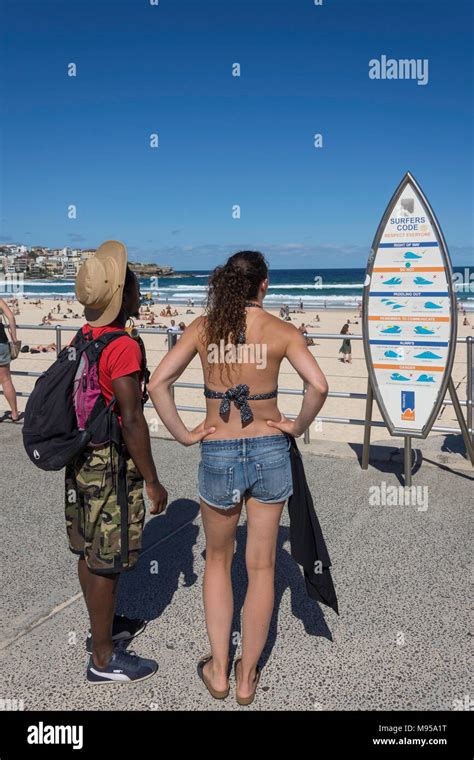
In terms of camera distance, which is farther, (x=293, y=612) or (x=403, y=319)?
(x=403, y=319)

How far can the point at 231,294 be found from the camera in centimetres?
236

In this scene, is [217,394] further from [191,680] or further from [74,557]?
[74,557]

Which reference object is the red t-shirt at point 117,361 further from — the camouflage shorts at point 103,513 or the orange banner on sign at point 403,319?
the orange banner on sign at point 403,319

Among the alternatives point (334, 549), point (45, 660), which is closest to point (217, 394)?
point (45, 660)

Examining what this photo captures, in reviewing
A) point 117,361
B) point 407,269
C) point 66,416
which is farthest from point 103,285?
point 407,269

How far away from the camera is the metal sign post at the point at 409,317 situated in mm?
4980

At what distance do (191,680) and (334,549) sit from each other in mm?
1526

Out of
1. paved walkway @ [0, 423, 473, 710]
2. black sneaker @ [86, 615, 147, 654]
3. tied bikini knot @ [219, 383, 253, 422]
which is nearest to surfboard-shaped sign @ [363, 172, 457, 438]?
paved walkway @ [0, 423, 473, 710]

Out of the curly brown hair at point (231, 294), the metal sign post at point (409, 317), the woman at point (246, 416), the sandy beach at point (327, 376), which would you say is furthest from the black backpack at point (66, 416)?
the sandy beach at point (327, 376)

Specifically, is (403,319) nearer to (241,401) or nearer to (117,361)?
(241,401)

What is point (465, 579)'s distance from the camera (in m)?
3.52

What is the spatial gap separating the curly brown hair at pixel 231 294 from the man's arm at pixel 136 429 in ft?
1.12

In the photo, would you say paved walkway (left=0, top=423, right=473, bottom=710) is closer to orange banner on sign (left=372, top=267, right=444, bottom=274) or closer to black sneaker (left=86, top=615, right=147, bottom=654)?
black sneaker (left=86, top=615, right=147, bottom=654)

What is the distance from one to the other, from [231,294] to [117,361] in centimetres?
51
